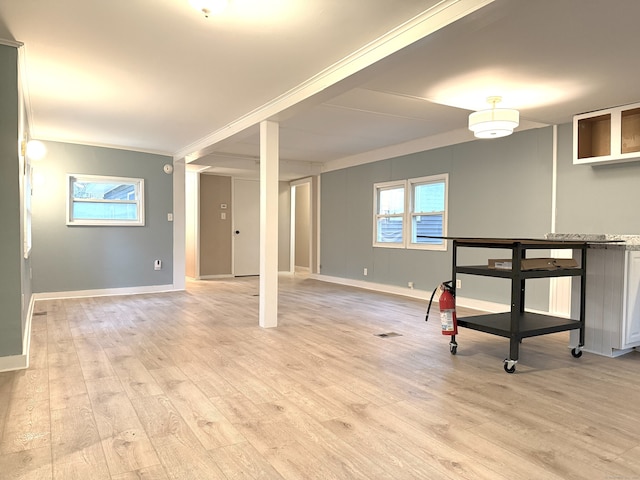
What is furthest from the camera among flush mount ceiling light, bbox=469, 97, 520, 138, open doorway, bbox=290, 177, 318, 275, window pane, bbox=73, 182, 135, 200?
open doorway, bbox=290, 177, 318, 275

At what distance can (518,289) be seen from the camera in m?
3.04

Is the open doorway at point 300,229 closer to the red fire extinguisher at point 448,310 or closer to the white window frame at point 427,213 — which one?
the white window frame at point 427,213

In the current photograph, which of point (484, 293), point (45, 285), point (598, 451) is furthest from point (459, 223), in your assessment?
point (45, 285)

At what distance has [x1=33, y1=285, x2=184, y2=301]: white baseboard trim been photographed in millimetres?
6301

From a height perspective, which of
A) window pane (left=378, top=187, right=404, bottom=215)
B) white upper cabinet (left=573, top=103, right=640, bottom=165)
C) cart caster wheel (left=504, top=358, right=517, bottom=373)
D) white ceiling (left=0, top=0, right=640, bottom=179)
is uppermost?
white ceiling (left=0, top=0, right=640, bottom=179)

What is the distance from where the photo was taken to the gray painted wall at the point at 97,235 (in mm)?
6250

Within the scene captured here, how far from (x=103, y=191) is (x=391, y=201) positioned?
459cm

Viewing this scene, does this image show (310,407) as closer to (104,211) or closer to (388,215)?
(388,215)

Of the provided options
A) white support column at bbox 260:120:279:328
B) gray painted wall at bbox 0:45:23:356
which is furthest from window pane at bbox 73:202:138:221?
gray painted wall at bbox 0:45:23:356

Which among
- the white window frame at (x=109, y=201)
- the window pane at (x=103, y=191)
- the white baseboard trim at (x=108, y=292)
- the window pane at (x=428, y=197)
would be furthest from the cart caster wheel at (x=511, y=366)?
the window pane at (x=103, y=191)

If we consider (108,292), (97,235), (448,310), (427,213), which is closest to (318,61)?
(448,310)

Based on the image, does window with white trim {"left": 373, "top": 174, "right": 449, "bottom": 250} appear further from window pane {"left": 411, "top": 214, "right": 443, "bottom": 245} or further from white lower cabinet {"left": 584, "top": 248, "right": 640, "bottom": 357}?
white lower cabinet {"left": 584, "top": 248, "right": 640, "bottom": 357}

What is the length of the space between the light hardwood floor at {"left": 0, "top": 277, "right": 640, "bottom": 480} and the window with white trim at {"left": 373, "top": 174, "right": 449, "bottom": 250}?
2.31 m

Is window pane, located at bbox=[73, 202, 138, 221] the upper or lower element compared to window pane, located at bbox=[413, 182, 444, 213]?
lower
